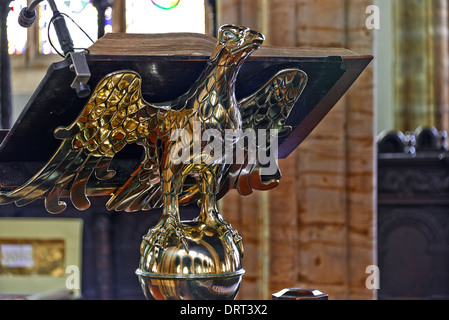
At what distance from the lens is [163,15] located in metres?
7.36

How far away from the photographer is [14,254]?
20.8 feet

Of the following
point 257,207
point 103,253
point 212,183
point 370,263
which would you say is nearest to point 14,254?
point 103,253

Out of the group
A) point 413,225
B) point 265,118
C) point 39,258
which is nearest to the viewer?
point 265,118

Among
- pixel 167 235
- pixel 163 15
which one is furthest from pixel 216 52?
pixel 163 15

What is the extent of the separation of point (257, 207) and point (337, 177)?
0.40 meters

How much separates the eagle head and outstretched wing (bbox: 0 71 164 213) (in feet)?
0.44

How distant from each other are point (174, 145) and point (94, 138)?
122mm

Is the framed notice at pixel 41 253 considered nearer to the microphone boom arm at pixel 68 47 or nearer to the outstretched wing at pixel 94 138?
the microphone boom arm at pixel 68 47

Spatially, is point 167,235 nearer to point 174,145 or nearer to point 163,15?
point 174,145

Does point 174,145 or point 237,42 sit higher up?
point 237,42

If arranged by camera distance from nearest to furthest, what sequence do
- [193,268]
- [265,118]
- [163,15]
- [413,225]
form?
[193,268] → [265,118] → [413,225] → [163,15]

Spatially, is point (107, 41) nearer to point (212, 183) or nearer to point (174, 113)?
point (174, 113)

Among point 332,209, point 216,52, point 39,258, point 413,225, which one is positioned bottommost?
point 39,258

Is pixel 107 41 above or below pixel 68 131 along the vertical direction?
above
